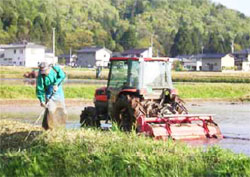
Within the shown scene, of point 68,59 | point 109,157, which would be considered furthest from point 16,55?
point 109,157

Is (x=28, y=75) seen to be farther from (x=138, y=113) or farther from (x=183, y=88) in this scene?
(x=138, y=113)

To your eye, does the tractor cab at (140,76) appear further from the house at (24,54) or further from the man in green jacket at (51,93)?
the house at (24,54)

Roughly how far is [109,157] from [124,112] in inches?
228

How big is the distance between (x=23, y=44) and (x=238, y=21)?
116m

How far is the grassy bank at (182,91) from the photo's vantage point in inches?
1048

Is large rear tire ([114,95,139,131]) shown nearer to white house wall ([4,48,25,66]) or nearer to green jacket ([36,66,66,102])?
green jacket ([36,66,66,102])

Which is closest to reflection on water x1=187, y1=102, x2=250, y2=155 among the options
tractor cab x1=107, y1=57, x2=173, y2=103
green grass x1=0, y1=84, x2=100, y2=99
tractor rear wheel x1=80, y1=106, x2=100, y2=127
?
tractor cab x1=107, y1=57, x2=173, y2=103

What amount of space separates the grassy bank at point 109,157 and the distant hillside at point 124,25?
244 feet

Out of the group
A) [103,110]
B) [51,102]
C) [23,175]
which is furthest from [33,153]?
[103,110]

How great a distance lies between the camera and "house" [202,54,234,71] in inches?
3642

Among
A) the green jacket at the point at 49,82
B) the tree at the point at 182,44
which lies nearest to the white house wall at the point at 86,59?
the tree at the point at 182,44

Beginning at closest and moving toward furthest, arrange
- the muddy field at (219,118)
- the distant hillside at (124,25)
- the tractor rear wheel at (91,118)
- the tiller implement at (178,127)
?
the tiller implement at (178,127)
the muddy field at (219,118)
the tractor rear wheel at (91,118)
the distant hillside at (124,25)

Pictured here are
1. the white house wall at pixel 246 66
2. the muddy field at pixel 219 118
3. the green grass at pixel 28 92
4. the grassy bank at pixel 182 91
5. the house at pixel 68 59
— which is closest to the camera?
the muddy field at pixel 219 118

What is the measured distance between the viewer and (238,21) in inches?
7466
